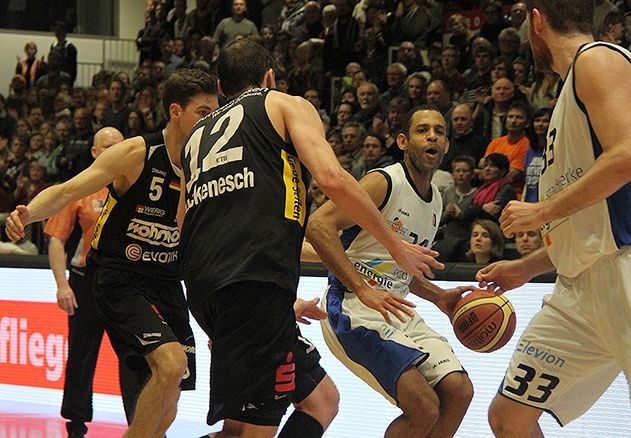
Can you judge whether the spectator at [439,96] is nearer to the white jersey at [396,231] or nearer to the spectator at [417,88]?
the spectator at [417,88]

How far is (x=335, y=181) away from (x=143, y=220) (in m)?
1.89

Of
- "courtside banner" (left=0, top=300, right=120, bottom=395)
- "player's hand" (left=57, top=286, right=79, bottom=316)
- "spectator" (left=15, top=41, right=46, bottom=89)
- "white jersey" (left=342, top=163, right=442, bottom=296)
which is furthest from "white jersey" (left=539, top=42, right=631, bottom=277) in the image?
"spectator" (left=15, top=41, right=46, bottom=89)

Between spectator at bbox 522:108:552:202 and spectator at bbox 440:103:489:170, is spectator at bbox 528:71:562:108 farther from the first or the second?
spectator at bbox 440:103:489:170

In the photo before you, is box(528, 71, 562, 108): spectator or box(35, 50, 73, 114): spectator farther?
box(35, 50, 73, 114): spectator

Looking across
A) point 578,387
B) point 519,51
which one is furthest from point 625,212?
point 519,51

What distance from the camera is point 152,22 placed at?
17297 millimetres

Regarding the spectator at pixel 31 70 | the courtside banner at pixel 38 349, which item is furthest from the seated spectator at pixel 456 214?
the spectator at pixel 31 70

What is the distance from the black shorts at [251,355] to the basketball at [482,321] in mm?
1333

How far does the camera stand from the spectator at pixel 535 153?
27.5ft

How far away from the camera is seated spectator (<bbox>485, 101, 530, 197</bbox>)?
8.94 m

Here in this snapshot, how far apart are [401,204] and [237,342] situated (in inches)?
65.9

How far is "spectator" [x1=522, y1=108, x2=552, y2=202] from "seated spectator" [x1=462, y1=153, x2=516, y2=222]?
0.16 meters

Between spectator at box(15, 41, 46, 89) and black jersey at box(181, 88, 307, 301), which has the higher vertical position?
black jersey at box(181, 88, 307, 301)

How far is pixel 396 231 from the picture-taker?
538 cm
